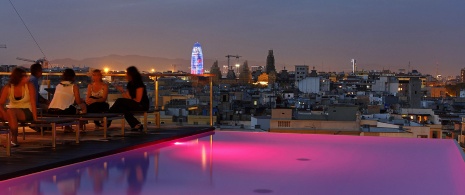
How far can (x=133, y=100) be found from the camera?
23.4ft

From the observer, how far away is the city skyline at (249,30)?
22.8 metres

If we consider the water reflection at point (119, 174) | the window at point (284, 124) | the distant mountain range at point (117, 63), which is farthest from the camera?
the window at point (284, 124)

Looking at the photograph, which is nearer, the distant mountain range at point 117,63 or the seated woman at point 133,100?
the seated woman at point 133,100

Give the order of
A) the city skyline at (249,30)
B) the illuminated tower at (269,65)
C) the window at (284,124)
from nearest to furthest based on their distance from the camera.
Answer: the window at (284,124), the city skyline at (249,30), the illuminated tower at (269,65)

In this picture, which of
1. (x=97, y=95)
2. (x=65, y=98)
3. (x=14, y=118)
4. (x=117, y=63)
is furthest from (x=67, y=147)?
(x=117, y=63)

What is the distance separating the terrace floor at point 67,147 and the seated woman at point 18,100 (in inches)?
11.9

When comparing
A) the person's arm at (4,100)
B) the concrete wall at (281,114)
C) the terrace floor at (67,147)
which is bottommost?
the concrete wall at (281,114)

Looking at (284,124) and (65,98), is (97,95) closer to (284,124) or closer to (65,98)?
(65,98)

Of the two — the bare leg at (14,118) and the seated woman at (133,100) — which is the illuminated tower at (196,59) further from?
the bare leg at (14,118)

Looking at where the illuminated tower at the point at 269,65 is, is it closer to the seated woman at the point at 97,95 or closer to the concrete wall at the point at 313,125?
the concrete wall at the point at 313,125

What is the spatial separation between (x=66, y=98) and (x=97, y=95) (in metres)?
0.66

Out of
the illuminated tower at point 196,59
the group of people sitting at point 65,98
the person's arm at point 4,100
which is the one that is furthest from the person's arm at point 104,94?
the illuminated tower at point 196,59

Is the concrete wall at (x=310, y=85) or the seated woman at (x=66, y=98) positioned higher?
the concrete wall at (x=310, y=85)

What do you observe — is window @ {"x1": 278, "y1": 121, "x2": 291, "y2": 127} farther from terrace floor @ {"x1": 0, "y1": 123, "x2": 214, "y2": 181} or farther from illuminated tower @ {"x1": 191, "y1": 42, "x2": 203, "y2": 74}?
terrace floor @ {"x1": 0, "y1": 123, "x2": 214, "y2": 181}
